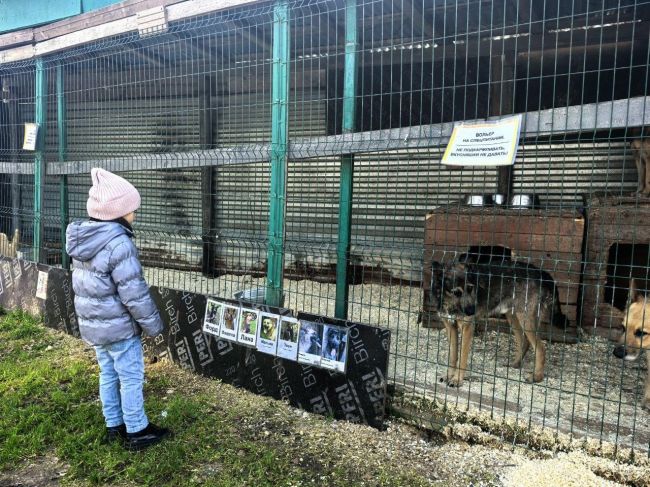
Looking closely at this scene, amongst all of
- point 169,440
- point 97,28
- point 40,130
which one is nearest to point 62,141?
point 40,130

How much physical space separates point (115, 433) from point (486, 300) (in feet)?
11.2

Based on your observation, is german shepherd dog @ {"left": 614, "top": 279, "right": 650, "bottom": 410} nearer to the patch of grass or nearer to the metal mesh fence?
the metal mesh fence

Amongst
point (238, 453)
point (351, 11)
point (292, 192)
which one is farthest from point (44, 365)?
point (351, 11)

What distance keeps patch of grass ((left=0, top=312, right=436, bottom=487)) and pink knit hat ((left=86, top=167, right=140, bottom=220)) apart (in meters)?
1.70

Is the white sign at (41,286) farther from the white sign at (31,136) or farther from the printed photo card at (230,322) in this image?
the printed photo card at (230,322)

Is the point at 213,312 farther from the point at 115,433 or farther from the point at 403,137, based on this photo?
the point at 403,137

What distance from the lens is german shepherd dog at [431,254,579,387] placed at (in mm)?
4398

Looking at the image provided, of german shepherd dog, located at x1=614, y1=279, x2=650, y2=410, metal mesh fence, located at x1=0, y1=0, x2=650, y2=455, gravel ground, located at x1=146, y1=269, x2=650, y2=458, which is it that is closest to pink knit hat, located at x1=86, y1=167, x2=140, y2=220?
metal mesh fence, located at x1=0, y1=0, x2=650, y2=455

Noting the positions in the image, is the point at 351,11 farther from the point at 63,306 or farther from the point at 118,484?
the point at 63,306

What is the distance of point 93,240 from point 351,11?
9.27 ft

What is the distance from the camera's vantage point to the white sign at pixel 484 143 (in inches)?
134

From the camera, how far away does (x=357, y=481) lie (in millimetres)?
3137

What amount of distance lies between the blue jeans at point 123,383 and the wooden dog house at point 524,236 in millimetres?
3142

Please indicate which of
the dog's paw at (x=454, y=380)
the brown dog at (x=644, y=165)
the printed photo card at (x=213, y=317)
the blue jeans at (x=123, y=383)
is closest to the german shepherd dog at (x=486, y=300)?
the dog's paw at (x=454, y=380)
